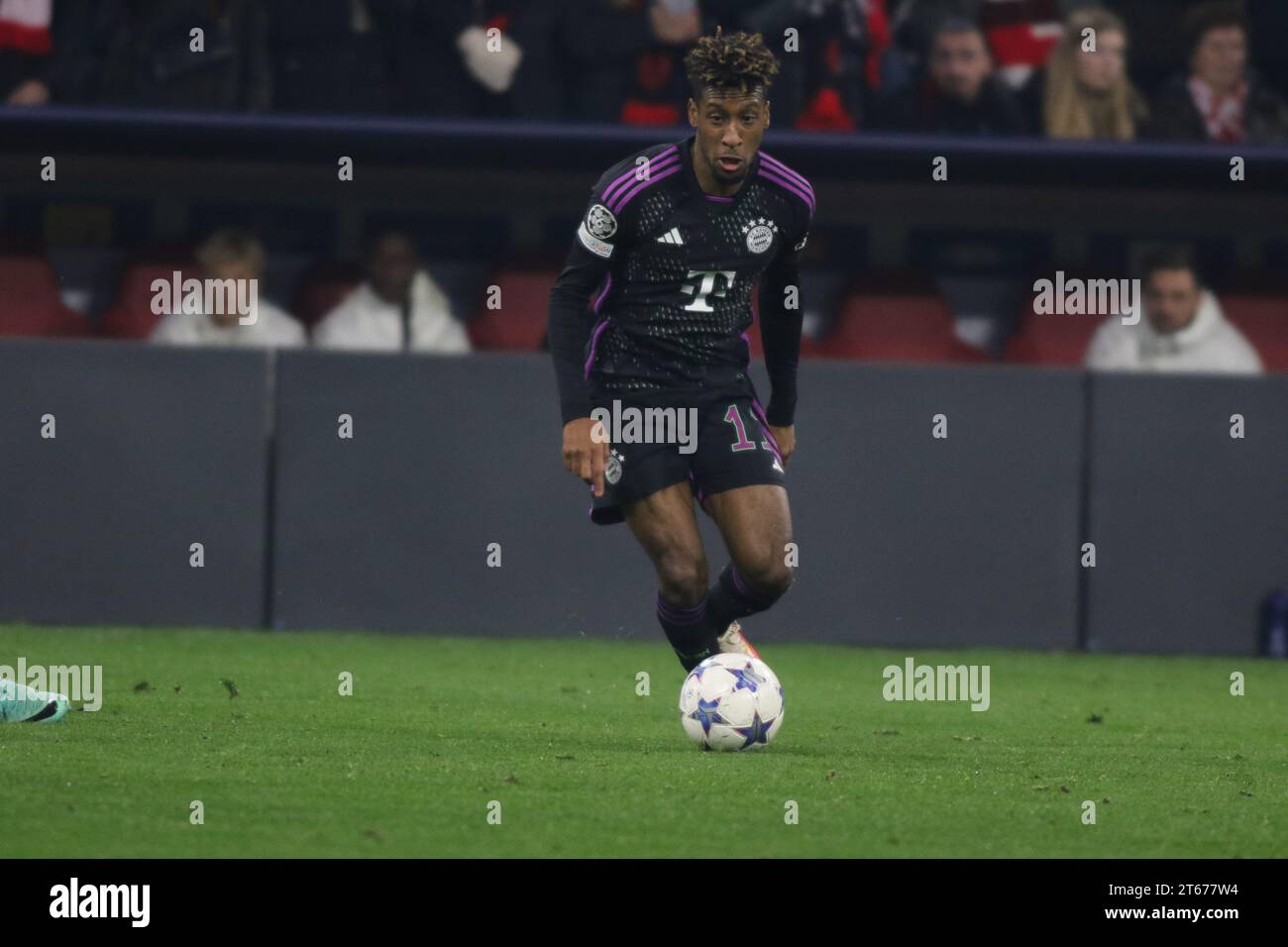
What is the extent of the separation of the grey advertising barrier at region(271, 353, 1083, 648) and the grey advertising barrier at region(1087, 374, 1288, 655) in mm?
208

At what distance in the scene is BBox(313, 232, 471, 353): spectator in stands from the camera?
12992mm

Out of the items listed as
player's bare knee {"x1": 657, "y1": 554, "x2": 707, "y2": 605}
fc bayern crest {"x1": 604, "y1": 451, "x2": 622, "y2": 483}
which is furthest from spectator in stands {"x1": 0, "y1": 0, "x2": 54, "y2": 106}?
player's bare knee {"x1": 657, "y1": 554, "x2": 707, "y2": 605}

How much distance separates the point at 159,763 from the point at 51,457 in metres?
5.88

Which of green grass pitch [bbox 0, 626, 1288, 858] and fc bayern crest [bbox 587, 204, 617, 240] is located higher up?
fc bayern crest [bbox 587, 204, 617, 240]

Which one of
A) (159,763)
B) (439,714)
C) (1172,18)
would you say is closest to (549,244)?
(1172,18)

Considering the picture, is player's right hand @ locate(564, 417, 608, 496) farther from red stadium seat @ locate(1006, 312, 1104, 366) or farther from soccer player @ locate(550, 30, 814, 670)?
red stadium seat @ locate(1006, 312, 1104, 366)

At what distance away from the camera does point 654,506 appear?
304 inches

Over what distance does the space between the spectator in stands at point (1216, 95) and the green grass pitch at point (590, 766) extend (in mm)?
3694

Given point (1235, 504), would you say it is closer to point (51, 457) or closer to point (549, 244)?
point (549, 244)

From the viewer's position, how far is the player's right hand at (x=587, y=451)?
730 cm

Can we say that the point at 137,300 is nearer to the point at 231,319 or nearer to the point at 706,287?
the point at 231,319

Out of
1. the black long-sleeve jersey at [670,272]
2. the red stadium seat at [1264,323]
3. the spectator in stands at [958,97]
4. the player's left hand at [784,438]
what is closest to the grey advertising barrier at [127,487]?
the spectator in stands at [958,97]

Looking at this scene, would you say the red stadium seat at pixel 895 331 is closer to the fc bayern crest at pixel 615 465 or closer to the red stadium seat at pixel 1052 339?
the red stadium seat at pixel 1052 339

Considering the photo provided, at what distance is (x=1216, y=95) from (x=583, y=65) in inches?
140
